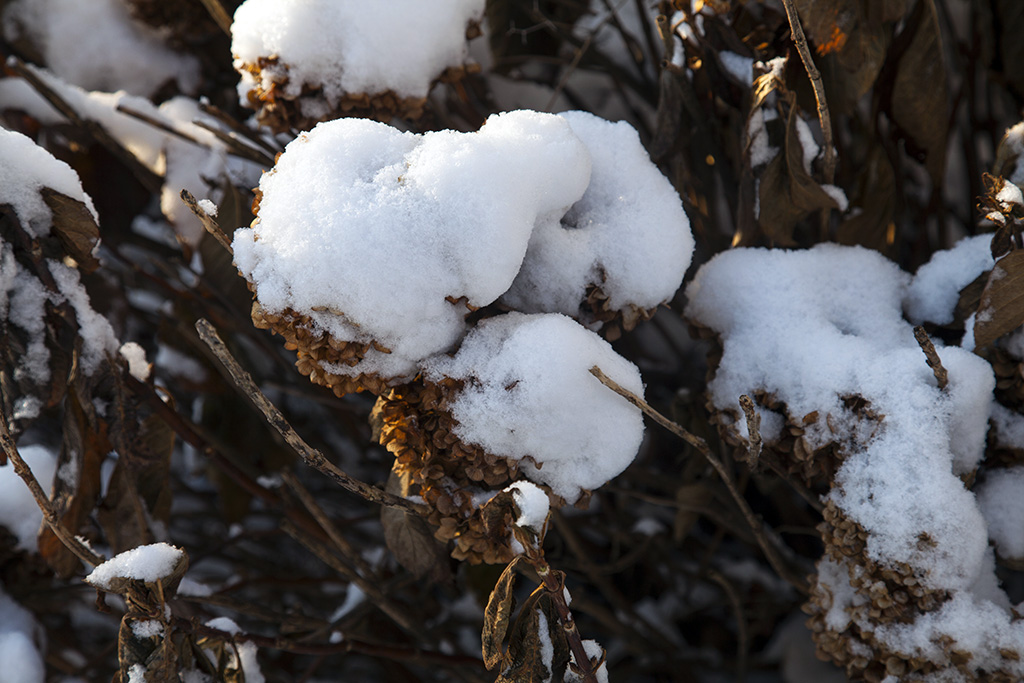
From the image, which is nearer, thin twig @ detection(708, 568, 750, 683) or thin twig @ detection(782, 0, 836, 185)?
thin twig @ detection(782, 0, 836, 185)

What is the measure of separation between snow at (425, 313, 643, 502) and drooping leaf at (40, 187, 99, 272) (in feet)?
1.20

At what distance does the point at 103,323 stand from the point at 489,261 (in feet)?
1.46

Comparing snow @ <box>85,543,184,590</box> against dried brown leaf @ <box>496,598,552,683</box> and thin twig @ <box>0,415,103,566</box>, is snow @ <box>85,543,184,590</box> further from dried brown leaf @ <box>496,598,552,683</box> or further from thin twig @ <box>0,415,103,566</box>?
dried brown leaf @ <box>496,598,552,683</box>

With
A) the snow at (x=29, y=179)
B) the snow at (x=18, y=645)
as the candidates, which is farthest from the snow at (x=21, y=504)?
the snow at (x=29, y=179)

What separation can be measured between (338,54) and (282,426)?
0.36 m

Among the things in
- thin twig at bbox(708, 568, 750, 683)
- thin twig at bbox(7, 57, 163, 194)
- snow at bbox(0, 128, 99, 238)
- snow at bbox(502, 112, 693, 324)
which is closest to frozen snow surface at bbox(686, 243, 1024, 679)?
snow at bbox(502, 112, 693, 324)

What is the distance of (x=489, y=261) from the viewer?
520 mm

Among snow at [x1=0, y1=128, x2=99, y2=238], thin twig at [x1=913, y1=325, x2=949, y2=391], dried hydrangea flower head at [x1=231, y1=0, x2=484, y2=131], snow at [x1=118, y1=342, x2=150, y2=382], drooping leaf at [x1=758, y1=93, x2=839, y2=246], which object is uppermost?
dried hydrangea flower head at [x1=231, y1=0, x2=484, y2=131]

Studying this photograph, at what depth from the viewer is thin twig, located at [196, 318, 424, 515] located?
0.51m

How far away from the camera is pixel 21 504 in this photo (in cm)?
84

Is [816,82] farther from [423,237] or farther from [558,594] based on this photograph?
[558,594]

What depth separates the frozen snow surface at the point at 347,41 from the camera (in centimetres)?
67

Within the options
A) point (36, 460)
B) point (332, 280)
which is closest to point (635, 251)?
point (332, 280)

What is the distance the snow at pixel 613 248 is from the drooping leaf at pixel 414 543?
8.9 inches
